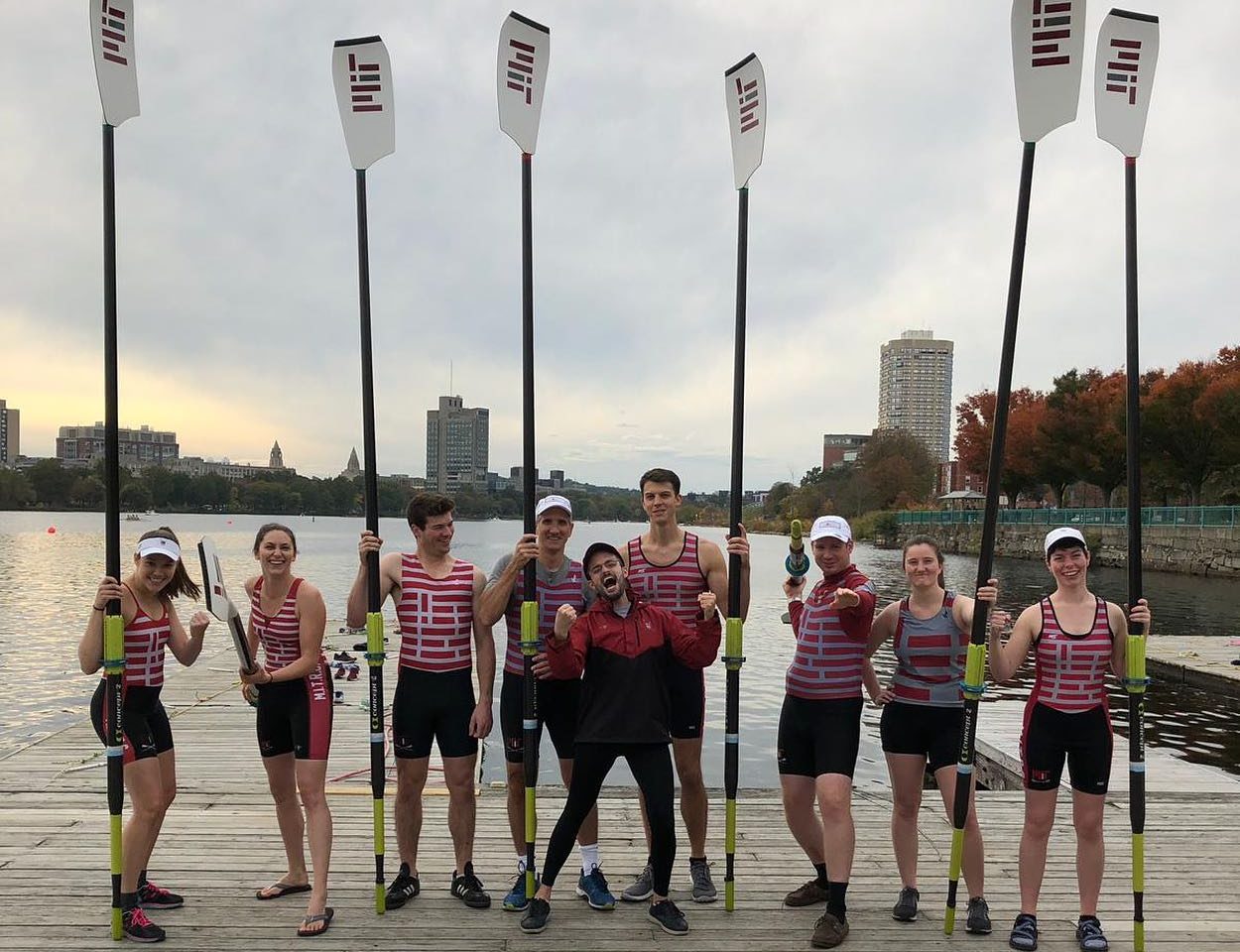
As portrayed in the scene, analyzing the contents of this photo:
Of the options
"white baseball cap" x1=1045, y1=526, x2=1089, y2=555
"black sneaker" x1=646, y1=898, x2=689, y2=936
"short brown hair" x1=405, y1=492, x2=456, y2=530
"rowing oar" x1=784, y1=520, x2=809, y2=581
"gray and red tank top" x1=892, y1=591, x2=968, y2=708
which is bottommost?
"black sneaker" x1=646, y1=898, x2=689, y2=936

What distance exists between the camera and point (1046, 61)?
454cm

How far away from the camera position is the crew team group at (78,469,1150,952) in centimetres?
422

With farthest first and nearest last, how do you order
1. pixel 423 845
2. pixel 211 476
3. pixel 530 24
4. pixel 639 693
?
1. pixel 211 476
2. pixel 423 845
3. pixel 530 24
4. pixel 639 693

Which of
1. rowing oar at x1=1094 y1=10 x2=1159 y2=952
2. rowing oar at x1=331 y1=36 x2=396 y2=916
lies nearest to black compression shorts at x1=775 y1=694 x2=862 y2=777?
rowing oar at x1=1094 y1=10 x2=1159 y2=952

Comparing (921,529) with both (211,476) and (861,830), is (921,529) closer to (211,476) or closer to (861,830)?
(861,830)

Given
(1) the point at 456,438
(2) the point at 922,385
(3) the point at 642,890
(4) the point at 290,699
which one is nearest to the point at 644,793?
(3) the point at 642,890

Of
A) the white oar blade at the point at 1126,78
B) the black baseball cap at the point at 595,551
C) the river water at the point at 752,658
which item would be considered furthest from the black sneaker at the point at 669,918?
the river water at the point at 752,658

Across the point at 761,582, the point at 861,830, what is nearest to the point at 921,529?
the point at 761,582

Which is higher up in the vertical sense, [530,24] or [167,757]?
[530,24]

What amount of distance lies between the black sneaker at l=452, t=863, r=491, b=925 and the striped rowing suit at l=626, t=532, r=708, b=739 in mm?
1197

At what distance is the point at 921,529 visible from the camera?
2938 inches

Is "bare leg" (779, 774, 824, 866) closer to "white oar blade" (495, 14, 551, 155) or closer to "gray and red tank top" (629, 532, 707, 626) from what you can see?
"gray and red tank top" (629, 532, 707, 626)

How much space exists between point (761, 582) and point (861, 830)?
107 feet

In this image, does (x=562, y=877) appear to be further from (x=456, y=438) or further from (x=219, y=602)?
(x=456, y=438)
